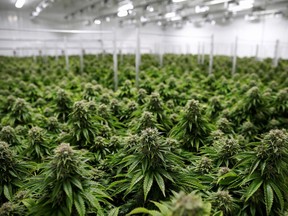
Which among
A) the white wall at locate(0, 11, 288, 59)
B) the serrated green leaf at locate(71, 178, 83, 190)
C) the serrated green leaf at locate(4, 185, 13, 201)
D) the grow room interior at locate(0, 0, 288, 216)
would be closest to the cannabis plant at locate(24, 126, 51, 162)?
the grow room interior at locate(0, 0, 288, 216)

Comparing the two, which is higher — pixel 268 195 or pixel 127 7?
pixel 127 7

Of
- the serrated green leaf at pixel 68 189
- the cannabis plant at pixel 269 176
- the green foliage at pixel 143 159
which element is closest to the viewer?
the serrated green leaf at pixel 68 189

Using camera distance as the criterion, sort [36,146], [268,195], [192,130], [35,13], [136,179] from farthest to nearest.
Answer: [35,13]
[192,130]
[36,146]
[136,179]
[268,195]

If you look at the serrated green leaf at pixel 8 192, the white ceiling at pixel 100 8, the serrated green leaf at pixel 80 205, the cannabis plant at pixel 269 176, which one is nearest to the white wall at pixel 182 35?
the white ceiling at pixel 100 8

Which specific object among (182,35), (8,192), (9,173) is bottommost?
(8,192)

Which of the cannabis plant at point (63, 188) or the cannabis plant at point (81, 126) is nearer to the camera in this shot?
the cannabis plant at point (63, 188)

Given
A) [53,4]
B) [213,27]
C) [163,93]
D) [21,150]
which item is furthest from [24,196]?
[213,27]

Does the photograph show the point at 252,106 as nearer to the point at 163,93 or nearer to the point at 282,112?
the point at 282,112

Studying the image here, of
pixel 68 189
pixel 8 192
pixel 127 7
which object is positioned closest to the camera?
pixel 68 189

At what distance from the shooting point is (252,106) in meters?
4.05

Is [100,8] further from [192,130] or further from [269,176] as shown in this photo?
[269,176]

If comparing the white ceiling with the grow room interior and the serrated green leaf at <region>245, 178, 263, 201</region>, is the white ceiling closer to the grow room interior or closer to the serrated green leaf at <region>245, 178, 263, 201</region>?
the grow room interior

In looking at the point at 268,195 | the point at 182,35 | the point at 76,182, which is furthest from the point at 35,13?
the point at 268,195

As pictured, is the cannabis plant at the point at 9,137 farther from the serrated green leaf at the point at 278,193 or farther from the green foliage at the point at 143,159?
the serrated green leaf at the point at 278,193
